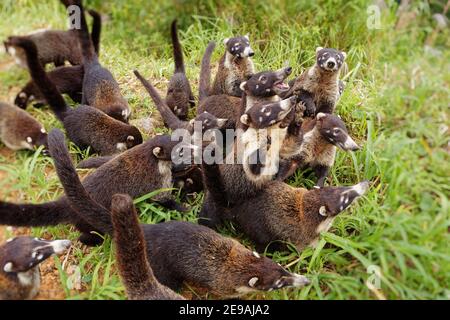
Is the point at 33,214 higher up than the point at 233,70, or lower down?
lower down

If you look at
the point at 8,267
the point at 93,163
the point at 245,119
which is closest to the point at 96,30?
the point at 93,163

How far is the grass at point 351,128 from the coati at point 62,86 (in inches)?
7.9

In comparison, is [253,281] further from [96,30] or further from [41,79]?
[96,30]

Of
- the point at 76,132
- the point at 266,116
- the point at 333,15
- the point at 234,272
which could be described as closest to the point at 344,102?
the point at 266,116

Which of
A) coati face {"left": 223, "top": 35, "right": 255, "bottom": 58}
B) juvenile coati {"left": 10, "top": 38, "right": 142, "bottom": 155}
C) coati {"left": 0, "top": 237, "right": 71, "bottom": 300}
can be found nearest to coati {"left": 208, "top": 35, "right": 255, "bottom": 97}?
coati face {"left": 223, "top": 35, "right": 255, "bottom": 58}

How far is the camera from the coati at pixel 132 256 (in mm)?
2705

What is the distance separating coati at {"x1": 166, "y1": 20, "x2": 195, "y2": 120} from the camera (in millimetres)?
5301

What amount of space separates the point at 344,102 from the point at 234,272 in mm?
2696

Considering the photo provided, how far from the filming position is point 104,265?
11.9 ft

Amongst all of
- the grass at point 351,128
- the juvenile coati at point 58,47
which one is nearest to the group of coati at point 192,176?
the grass at point 351,128

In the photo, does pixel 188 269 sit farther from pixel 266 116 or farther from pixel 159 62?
pixel 159 62

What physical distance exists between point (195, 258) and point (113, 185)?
3.58 feet

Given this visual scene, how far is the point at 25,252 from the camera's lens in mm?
3338

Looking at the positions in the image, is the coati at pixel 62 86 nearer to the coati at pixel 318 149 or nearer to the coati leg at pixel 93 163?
the coati leg at pixel 93 163
